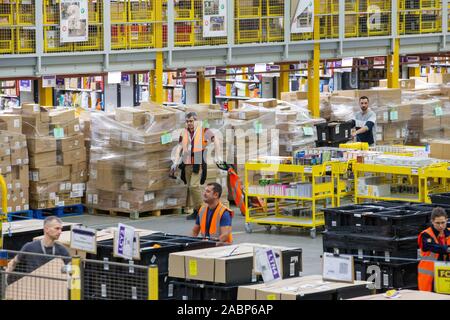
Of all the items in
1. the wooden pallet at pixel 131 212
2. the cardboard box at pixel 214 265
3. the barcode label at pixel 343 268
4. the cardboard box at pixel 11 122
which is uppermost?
the cardboard box at pixel 11 122

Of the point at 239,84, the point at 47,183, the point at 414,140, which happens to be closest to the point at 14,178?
the point at 47,183

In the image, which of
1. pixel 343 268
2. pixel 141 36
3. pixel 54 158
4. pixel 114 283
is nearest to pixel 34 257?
pixel 114 283

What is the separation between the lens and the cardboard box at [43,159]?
61.7ft

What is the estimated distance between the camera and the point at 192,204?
19.4 metres

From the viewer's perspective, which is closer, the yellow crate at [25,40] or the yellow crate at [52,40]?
the yellow crate at [25,40]

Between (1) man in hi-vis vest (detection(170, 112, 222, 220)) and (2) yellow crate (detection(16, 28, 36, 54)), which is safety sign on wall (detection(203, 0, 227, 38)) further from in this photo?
(2) yellow crate (detection(16, 28, 36, 54))

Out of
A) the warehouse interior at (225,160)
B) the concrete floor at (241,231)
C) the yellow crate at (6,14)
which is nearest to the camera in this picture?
the warehouse interior at (225,160)

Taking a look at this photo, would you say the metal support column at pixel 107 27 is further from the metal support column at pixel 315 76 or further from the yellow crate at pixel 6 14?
the metal support column at pixel 315 76

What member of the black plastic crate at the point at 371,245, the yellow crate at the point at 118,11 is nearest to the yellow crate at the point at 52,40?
the yellow crate at the point at 118,11

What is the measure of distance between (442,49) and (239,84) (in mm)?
6883

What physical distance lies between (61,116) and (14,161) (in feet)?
3.59

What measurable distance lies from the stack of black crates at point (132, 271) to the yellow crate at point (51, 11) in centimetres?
774

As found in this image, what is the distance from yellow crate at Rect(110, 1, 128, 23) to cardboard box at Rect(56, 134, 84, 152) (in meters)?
2.29
